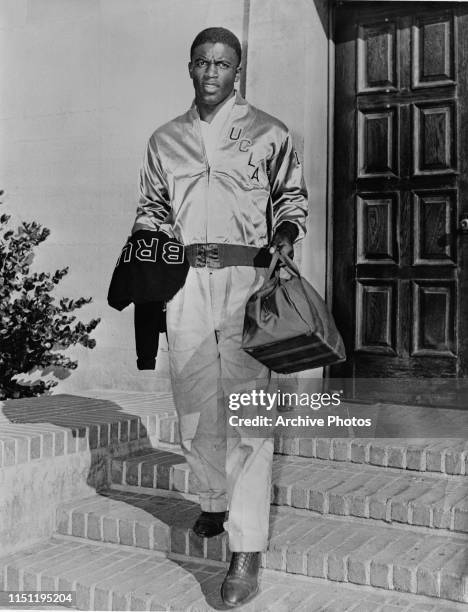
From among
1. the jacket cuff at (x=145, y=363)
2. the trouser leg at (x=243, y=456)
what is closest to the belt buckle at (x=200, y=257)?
the trouser leg at (x=243, y=456)

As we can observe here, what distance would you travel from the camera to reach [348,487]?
10.6 ft

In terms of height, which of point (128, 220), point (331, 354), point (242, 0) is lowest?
point (331, 354)

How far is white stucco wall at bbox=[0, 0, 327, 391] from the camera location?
444 centimetres

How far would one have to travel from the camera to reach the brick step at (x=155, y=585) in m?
2.67

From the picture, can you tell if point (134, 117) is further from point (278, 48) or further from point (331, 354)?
point (331, 354)

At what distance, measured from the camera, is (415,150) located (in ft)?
14.1

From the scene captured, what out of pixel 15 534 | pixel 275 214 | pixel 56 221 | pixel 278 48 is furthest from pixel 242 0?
pixel 15 534

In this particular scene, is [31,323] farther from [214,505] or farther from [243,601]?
[243,601]

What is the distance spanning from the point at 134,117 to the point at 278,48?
1.05m

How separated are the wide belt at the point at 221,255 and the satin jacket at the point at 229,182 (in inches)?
0.9

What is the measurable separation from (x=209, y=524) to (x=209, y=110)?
1521mm

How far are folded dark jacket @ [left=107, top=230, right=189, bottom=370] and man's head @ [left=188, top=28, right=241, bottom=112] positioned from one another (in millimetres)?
526

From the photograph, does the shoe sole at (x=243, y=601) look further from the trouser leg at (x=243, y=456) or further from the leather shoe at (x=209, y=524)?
the leather shoe at (x=209, y=524)

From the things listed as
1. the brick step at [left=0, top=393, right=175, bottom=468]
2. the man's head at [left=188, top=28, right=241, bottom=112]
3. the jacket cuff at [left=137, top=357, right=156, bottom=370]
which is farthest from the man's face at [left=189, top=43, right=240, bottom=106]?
the brick step at [left=0, top=393, right=175, bottom=468]
